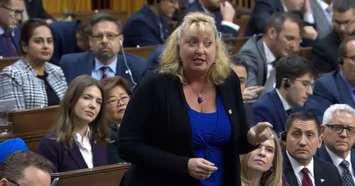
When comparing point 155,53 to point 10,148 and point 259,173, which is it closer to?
point 259,173

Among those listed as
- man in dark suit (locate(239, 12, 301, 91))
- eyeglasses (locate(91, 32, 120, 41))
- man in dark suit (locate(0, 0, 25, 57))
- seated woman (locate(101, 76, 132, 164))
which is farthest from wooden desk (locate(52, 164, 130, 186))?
man in dark suit (locate(0, 0, 25, 57))

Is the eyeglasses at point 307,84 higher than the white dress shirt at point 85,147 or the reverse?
higher

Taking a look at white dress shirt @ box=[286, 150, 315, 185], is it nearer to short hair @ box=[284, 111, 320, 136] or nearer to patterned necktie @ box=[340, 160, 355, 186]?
short hair @ box=[284, 111, 320, 136]

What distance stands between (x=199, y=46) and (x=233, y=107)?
0.86 ft

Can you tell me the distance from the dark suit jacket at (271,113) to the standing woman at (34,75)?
4.12 feet

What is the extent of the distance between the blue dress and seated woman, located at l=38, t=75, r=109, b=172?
132cm

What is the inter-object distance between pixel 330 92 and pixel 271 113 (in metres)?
0.65

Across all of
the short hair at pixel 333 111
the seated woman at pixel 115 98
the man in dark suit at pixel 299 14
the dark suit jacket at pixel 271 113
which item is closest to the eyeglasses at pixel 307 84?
the dark suit jacket at pixel 271 113

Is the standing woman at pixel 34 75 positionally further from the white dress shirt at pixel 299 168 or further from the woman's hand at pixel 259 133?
the woman's hand at pixel 259 133

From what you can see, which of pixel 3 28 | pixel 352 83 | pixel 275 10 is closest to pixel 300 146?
pixel 352 83

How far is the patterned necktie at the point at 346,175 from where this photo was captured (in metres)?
5.22

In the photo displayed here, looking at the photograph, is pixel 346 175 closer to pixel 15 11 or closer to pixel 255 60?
pixel 255 60

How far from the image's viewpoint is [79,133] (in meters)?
4.83

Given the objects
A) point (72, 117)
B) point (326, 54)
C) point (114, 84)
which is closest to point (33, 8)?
point (326, 54)
